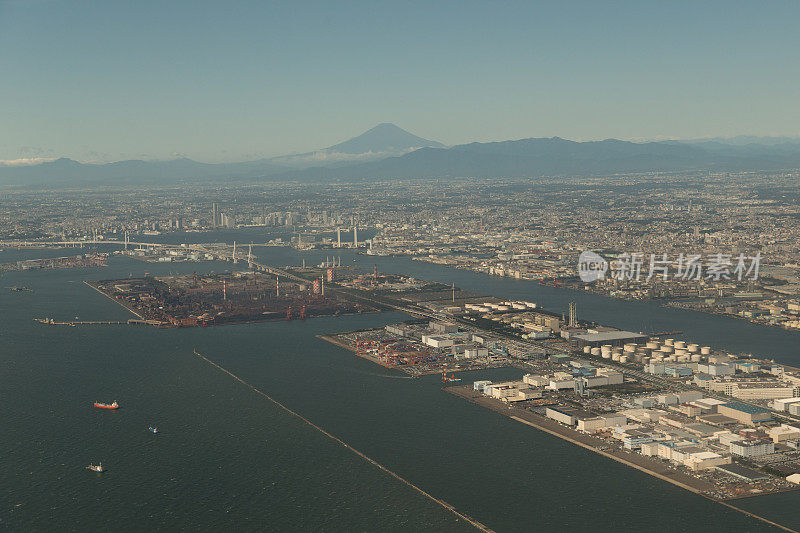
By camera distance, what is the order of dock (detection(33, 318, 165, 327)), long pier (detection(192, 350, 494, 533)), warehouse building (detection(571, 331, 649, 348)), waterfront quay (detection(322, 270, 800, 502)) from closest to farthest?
1. long pier (detection(192, 350, 494, 533))
2. waterfront quay (detection(322, 270, 800, 502))
3. warehouse building (detection(571, 331, 649, 348))
4. dock (detection(33, 318, 165, 327))

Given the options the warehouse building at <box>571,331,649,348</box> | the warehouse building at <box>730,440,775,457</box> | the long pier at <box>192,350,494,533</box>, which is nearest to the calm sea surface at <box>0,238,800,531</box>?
the long pier at <box>192,350,494,533</box>

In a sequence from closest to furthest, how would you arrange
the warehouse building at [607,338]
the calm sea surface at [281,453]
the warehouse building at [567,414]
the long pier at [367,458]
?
the long pier at [367,458] → the calm sea surface at [281,453] → the warehouse building at [567,414] → the warehouse building at [607,338]

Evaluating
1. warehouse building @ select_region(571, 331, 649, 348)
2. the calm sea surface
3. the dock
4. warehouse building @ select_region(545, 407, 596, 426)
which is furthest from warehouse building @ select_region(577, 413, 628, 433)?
the dock

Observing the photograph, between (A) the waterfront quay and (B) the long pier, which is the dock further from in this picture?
(B) the long pier

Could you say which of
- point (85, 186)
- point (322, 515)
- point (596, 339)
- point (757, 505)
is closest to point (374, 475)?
point (322, 515)

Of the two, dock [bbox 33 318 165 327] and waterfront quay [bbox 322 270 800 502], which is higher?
waterfront quay [bbox 322 270 800 502]

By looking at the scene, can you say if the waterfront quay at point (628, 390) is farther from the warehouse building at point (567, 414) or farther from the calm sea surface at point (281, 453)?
the calm sea surface at point (281, 453)

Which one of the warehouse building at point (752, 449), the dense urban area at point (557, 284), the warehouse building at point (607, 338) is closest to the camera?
the warehouse building at point (752, 449)

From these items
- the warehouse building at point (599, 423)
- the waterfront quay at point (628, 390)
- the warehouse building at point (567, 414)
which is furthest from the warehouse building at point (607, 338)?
the warehouse building at point (599, 423)

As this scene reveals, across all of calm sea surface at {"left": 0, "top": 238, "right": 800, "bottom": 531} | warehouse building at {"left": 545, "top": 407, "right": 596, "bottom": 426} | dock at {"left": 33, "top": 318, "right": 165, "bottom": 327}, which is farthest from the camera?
dock at {"left": 33, "top": 318, "right": 165, "bottom": 327}

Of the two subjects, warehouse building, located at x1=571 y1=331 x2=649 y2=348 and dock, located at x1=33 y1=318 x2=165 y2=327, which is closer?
warehouse building, located at x1=571 y1=331 x2=649 y2=348
